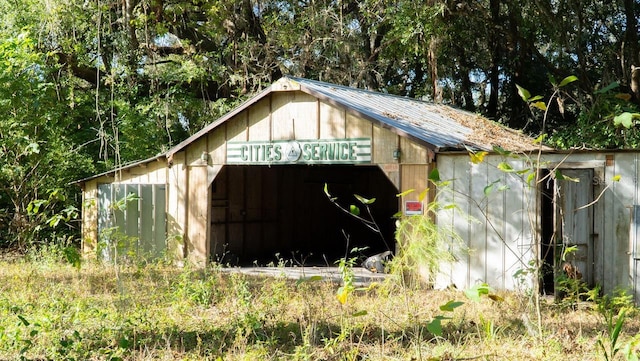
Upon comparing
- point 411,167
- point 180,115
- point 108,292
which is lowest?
point 108,292

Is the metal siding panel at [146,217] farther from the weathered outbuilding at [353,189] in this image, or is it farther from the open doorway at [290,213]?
the open doorway at [290,213]

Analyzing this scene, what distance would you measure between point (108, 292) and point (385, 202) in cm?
993

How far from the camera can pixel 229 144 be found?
44.4 ft

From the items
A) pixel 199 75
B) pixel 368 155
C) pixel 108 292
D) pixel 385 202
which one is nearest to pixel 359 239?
pixel 385 202

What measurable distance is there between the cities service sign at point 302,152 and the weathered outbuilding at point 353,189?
0.7 inches

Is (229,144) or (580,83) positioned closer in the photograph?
(229,144)

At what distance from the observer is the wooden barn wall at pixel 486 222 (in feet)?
34.3

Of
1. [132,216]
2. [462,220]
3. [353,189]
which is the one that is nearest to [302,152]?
[462,220]

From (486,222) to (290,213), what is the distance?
7483 millimetres

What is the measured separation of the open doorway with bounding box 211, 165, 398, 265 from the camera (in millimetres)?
15655

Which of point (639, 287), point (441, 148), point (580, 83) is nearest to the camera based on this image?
point (639, 287)

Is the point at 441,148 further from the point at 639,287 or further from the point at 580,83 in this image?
the point at 580,83

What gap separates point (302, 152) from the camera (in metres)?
12.7

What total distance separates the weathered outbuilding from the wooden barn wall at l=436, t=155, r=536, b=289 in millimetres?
19
